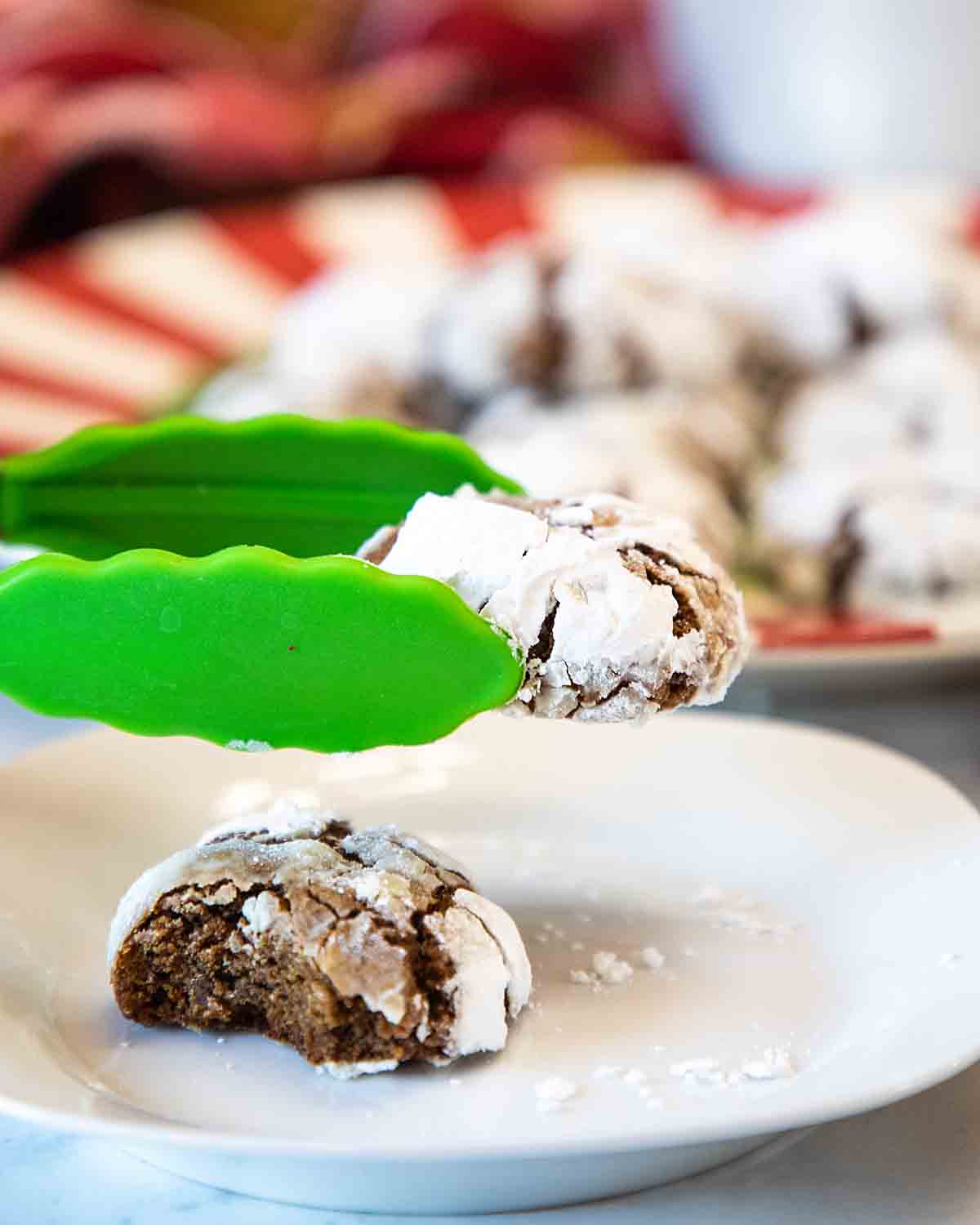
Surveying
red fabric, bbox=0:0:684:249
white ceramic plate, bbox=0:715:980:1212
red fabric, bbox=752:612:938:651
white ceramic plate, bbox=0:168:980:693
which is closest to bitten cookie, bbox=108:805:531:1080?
white ceramic plate, bbox=0:715:980:1212

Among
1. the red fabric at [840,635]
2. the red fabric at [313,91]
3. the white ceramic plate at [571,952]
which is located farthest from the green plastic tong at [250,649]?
the red fabric at [313,91]

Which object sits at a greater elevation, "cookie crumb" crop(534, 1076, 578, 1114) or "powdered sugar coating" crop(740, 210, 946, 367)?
"powdered sugar coating" crop(740, 210, 946, 367)

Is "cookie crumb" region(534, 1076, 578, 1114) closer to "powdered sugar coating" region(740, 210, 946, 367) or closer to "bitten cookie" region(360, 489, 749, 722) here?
"bitten cookie" region(360, 489, 749, 722)

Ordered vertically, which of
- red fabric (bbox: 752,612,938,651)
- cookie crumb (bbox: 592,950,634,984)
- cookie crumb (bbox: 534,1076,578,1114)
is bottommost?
cookie crumb (bbox: 592,950,634,984)

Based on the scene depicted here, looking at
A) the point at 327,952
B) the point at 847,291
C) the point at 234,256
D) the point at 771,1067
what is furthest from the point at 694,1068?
the point at 234,256

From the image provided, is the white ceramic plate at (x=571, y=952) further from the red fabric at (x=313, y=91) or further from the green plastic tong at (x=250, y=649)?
the red fabric at (x=313, y=91)

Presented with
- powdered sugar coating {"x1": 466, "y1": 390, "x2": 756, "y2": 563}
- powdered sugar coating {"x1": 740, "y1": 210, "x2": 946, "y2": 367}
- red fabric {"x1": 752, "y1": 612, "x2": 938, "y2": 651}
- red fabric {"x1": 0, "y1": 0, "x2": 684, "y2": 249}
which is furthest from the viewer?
red fabric {"x1": 0, "y1": 0, "x2": 684, "y2": 249}

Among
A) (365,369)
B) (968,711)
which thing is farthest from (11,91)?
(968,711)
